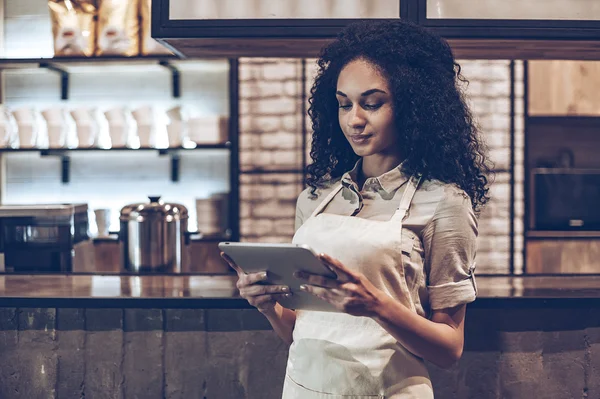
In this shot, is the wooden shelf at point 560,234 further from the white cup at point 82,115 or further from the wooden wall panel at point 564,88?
the white cup at point 82,115

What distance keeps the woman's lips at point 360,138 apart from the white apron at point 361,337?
12 cm

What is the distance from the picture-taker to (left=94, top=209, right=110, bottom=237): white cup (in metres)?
4.12

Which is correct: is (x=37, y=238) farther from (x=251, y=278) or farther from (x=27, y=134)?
(x=251, y=278)

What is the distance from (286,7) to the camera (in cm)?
224

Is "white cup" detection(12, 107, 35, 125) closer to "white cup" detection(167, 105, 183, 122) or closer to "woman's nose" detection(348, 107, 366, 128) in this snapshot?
"white cup" detection(167, 105, 183, 122)

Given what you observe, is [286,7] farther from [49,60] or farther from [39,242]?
[49,60]

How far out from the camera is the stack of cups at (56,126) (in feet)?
13.4

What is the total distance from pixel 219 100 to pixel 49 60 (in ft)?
3.41

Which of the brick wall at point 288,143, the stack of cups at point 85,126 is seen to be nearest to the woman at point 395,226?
the brick wall at point 288,143

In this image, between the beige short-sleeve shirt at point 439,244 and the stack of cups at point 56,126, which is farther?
the stack of cups at point 56,126

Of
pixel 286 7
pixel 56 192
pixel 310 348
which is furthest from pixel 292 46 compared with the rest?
pixel 56 192

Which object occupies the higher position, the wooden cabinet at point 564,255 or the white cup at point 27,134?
the white cup at point 27,134

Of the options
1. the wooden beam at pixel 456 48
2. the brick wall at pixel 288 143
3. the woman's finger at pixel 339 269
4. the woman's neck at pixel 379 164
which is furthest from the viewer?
the brick wall at pixel 288 143

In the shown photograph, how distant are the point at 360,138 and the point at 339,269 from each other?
32 cm
